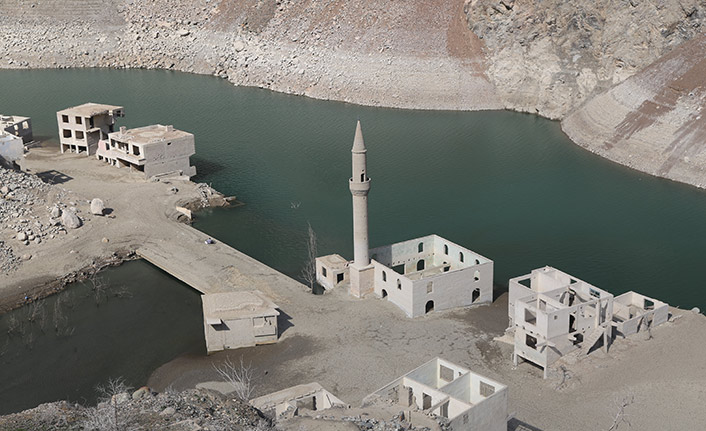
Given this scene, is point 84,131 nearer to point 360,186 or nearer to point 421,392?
point 360,186

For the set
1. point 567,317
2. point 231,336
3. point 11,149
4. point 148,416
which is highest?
point 11,149

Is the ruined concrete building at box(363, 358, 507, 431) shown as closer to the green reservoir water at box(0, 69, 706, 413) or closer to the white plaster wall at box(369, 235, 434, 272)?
the green reservoir water at box(0, 69, 706, 413)

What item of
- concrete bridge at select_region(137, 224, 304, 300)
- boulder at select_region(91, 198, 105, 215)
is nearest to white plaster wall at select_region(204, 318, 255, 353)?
concrete bridge at select_region(137, 224, 304, 300)

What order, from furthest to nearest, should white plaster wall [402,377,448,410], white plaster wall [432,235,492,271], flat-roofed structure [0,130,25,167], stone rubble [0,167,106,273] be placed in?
flat-roofed structure [0,130,25,167] < stone rubble [0,167,106,273] < white plaster wall [432,235,492,271] < white plaster wall [402,377,448,410]

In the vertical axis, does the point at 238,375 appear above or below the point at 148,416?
below

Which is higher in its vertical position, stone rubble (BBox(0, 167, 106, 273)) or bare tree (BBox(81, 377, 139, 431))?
bare tree (BBox(81, 377, 139, 431))

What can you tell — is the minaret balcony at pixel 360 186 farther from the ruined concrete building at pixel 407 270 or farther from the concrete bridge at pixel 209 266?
the concrete bridge at pixel 209 266

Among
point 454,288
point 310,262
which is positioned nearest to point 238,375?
point 310,262
